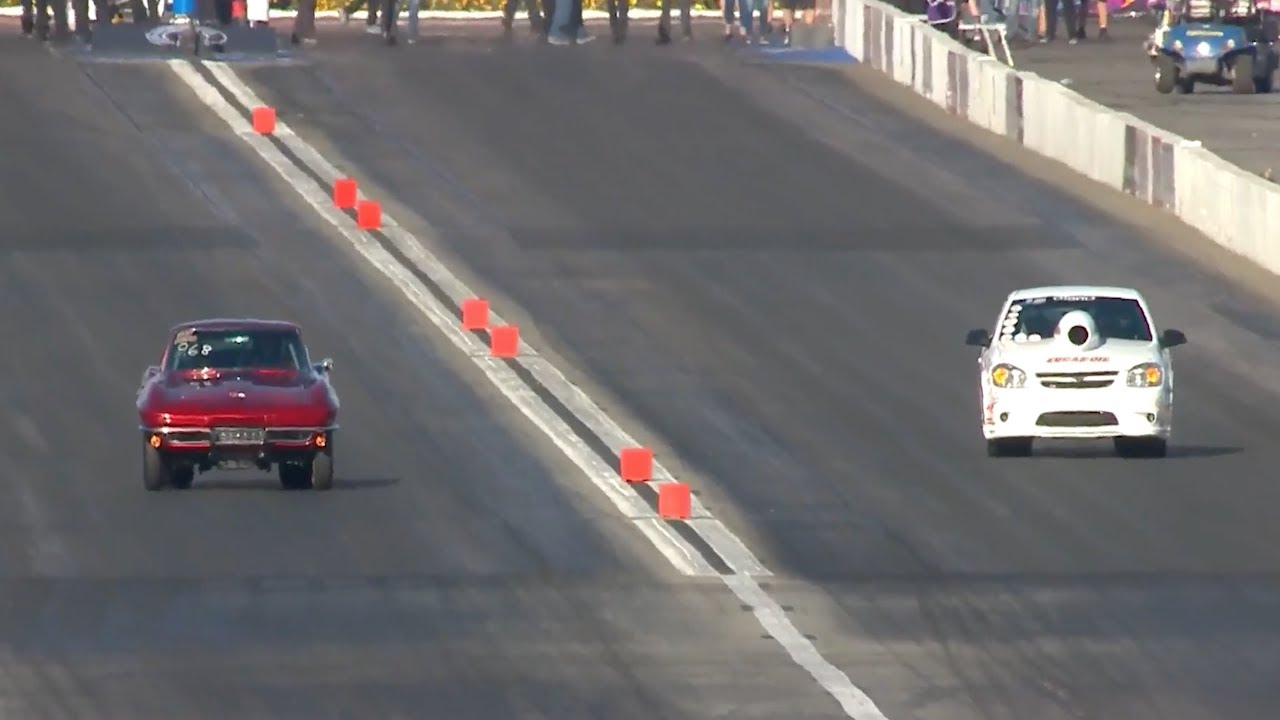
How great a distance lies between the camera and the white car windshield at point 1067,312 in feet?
88.4

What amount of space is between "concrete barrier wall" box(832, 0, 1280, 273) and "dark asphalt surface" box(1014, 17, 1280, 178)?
5.65 feet

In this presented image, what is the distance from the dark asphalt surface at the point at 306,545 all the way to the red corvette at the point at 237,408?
12.8 inches

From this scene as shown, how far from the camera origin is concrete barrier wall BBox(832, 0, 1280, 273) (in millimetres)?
36812

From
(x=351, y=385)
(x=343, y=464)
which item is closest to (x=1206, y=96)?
(x=351, y=385)

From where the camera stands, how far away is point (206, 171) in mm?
40625

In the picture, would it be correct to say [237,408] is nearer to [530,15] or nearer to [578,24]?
[578,24]

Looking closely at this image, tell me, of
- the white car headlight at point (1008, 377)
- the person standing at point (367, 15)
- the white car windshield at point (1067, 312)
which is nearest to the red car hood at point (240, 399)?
the white car headlight at point (1008, 377)

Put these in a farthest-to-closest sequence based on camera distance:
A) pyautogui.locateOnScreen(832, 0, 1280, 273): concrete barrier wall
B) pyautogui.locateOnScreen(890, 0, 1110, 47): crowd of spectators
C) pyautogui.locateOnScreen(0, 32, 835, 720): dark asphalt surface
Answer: pyautogui.locateOnScreen(890, 0, 1110, 47): crowd of spectators < pyautogui.locateOnScreen(832, 0, 1280, 273): concrete barrier wall < pyautogui.locateOnScreen(0, 32, 835, 720): dark asphalt surface

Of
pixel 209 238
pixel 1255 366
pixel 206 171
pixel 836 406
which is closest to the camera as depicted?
pixel 836 406

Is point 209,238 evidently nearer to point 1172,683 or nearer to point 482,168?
point 482,168

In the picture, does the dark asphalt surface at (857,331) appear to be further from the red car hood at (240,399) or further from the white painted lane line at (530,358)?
the red car hood at (240,399)

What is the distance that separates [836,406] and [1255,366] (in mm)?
4803

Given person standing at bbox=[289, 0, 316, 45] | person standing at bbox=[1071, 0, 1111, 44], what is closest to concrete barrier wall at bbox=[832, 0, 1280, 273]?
person standing at bbox=[1071, 0, 1111, 44]

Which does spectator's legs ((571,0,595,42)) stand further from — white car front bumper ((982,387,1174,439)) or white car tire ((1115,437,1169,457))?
white car front bumper ((982,387,1174,439))
